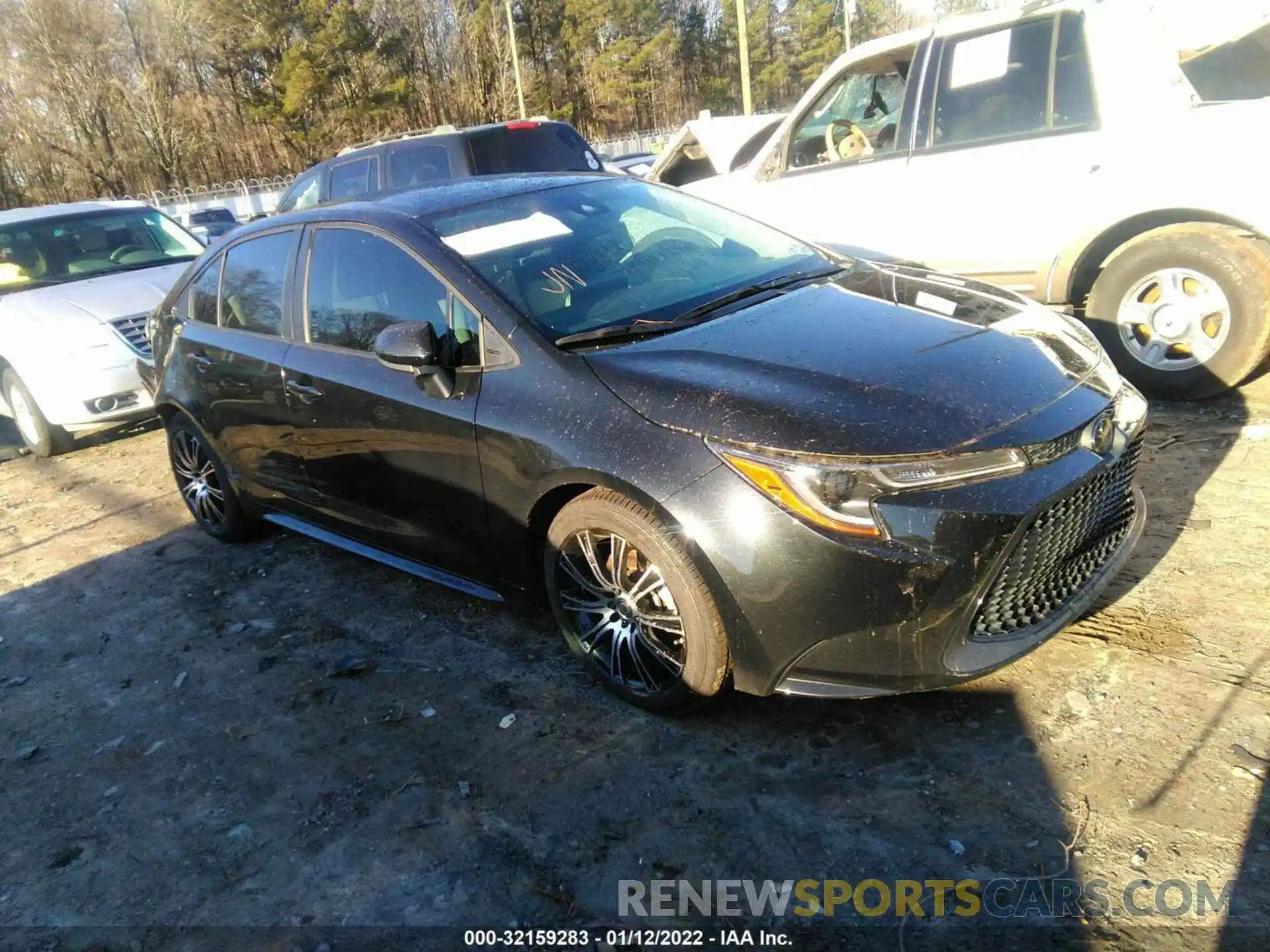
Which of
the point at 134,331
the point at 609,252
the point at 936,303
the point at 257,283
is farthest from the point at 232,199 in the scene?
the point at 936,303

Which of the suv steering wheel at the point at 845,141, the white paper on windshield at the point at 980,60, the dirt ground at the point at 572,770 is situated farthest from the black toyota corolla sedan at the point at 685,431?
the suv steering wheel at the point at 845,141

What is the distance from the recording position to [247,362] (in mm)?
4418

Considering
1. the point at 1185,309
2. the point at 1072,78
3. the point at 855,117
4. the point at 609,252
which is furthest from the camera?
the point at 855,117

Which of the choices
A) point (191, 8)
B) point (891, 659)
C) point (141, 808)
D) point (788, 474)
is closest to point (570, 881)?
point (891, 659)

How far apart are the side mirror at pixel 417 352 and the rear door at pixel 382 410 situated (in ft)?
0.18

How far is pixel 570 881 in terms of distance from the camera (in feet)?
8.42

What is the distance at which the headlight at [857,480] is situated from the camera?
2602mm

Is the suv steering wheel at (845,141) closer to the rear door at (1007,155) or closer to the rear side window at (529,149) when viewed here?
the rear door at (1007,155)

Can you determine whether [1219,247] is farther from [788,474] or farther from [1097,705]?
[788,474]

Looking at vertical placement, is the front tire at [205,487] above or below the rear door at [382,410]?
below

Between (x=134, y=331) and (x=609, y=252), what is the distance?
16.5 ft

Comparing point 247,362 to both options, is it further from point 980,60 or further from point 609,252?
point 980,60

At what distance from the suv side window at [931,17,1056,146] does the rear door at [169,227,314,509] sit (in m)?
3.74

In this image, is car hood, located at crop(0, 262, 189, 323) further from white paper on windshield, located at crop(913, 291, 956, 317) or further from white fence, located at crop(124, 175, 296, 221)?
white fence, located at crop(124, 175, 296, 221)
